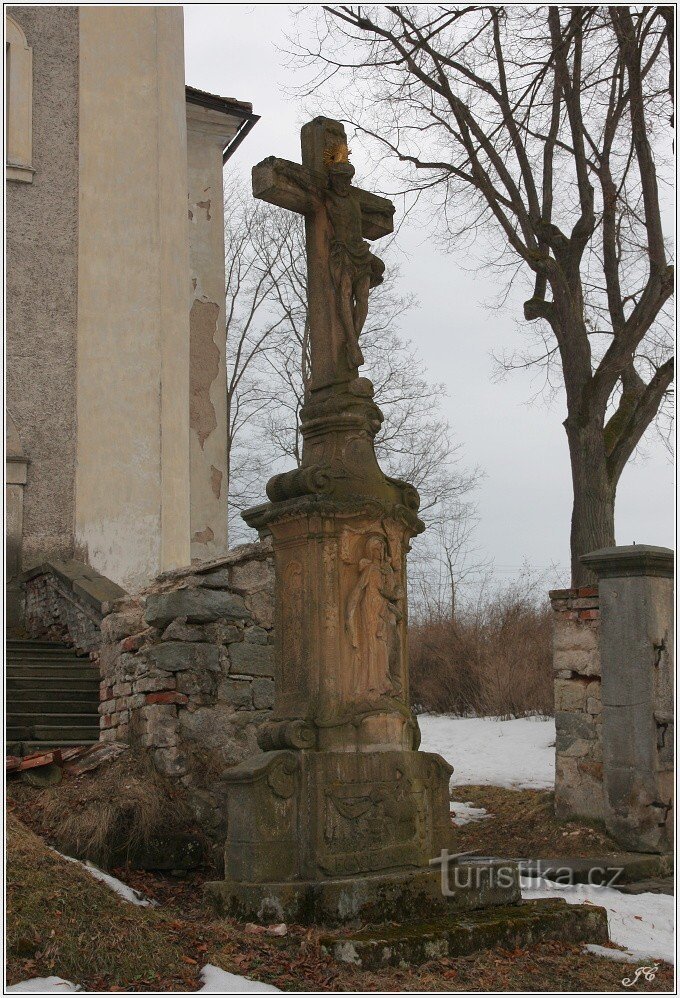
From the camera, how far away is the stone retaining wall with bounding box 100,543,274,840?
27.0 feet

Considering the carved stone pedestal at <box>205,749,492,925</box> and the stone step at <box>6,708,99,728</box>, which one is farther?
the stone step at <box>6,708,99,728</box>

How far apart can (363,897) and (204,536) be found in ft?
40.2

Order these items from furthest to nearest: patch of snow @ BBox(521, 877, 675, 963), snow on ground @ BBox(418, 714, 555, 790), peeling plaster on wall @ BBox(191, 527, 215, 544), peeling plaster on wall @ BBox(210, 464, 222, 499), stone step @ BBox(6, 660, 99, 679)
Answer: peeling plaster on wall @ BBox(210, 464, 222, 499) < peeling plaster on wall @ BBox(191, 527, 215, 544) < snow on ground @ BBox(418, 714, 555, 790) < stone step @ BBox(6, 660, 99, 679) < patch of snow @ BBox(521, 877, 675, 963)

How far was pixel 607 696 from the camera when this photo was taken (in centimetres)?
873

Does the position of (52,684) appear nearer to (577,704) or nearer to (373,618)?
(577,704)

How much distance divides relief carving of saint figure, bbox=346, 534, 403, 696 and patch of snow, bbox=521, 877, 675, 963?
162cm

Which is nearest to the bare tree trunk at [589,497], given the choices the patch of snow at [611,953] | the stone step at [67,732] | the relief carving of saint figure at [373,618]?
the stone step at [67,732]

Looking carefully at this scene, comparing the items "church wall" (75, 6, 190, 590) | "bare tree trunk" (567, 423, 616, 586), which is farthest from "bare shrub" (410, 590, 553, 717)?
"church wall" (75, 6, 190, 590)

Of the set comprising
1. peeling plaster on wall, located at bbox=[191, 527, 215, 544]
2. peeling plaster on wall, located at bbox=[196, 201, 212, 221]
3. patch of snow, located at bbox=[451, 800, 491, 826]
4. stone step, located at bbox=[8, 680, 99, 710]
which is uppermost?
peeling plaster on wall, located at bbox=[196, 201, 212, 221]

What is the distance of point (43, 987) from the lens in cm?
461

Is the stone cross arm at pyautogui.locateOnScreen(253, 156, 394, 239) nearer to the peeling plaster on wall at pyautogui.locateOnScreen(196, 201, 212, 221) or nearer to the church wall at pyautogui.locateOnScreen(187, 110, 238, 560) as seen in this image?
the church wall at pyautogui.locateOnScreen(187, 110, 238, 560)

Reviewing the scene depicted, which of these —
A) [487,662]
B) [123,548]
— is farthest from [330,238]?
[487,662]

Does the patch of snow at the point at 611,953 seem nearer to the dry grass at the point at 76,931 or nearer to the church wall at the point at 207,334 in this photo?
the dry grass at the point at 76,931

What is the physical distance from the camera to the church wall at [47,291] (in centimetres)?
1380
